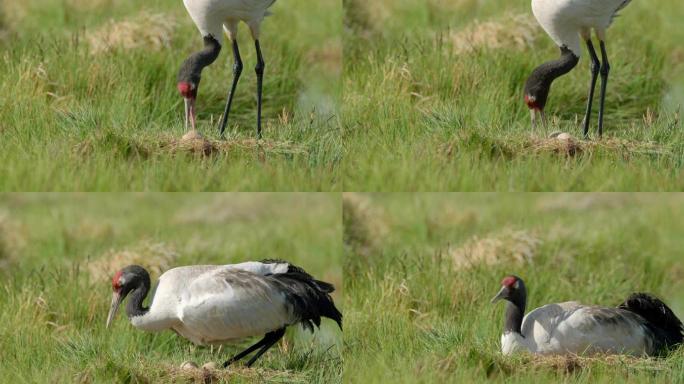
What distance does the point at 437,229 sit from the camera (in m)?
16.4

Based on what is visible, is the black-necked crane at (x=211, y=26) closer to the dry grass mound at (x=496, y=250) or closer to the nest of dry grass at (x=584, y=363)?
the dry grass mound at (x=496, y=250)

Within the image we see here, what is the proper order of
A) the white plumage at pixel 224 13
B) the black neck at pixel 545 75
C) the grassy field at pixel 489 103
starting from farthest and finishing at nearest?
the black neck at pixel 545 75
the white plumage at pixel 224 13
the grassy field at pixel 489 103

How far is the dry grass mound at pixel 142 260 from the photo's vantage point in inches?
Result: 594

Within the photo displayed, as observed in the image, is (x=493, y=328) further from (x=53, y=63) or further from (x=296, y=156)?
(x=53, y=63)

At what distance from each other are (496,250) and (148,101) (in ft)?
10.3

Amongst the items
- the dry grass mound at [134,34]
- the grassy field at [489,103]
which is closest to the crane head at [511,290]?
the grassy field at [489,103]

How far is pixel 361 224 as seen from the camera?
1589 cm

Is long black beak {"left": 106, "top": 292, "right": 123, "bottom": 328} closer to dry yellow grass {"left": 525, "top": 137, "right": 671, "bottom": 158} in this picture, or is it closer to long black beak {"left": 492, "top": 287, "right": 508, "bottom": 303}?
long black beak {"left": 492, "top": 287, "right": 508, "bottom": 303}

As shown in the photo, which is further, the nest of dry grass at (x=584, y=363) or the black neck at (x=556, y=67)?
the black neck at (x=556, y=67)

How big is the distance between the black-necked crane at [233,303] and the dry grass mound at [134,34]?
12.9 ft

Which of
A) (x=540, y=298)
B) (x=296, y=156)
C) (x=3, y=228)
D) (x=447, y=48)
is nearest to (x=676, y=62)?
(x=447, y=48)

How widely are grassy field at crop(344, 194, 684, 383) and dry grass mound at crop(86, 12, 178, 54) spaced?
2269 mm

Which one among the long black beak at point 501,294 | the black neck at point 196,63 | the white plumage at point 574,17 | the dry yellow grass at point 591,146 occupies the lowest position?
the long black beak at point 501,294

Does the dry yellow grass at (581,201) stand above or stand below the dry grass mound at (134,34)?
below
